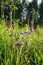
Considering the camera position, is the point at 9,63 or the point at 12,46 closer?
the point at 9,63

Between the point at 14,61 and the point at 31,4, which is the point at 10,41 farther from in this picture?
the point at 31,4

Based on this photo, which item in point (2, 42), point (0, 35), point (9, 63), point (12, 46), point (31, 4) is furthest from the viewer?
point (31, 4)

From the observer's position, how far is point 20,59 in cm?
329

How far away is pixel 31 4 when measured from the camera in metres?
14.1

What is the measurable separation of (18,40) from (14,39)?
0.16ft

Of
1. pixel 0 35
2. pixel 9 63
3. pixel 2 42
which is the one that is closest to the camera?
pixel 9 63

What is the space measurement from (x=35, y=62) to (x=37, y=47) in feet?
0.98

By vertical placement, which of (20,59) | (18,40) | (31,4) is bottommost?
(31,4)

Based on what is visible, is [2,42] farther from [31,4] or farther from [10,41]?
[31,4]

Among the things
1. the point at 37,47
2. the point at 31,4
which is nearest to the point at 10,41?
the point at 37,47

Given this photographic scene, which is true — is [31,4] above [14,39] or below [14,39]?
below

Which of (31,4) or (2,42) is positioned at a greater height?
(2,42)

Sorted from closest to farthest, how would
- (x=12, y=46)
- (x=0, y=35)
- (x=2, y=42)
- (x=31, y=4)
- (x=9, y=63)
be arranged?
(x=9, y=63) → (x=12, y=46) → (x=2, y=42) → (x=0, y=35) → (x=31, y=4)

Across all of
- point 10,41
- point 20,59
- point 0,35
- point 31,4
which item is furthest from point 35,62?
point 31,4
